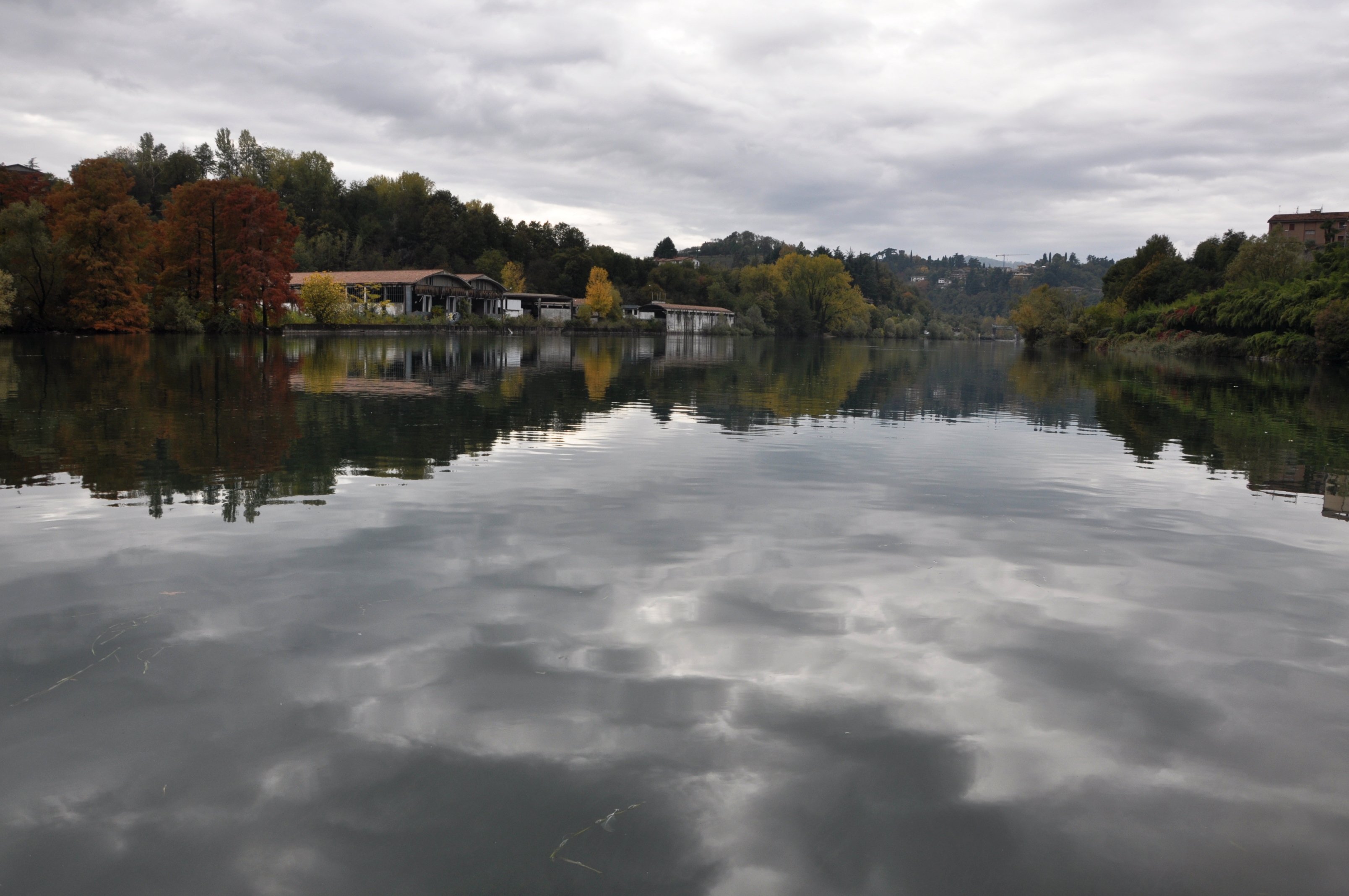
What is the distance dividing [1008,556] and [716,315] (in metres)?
130

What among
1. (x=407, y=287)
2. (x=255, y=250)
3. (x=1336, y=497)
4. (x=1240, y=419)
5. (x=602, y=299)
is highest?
(x=602, y=299)

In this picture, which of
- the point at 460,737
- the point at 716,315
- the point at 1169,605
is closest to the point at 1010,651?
the point at 1169,605

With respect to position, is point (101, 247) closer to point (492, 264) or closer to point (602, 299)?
point (602, 299)

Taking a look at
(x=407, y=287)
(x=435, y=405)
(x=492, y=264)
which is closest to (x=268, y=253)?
(x=407, y=287)

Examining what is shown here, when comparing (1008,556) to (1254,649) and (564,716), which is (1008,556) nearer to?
(1254,649)

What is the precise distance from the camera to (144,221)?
5188cm

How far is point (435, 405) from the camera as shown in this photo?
19.0 m

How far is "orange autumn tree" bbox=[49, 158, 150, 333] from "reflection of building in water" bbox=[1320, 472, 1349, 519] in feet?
185

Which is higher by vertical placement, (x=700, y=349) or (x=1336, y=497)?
(x=700, y=349)

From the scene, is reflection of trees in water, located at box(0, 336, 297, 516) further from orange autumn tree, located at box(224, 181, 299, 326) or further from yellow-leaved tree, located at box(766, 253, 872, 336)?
yellow-leaved tree, located at box(766, 253, 872, 336)

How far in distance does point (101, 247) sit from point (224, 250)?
7.97m

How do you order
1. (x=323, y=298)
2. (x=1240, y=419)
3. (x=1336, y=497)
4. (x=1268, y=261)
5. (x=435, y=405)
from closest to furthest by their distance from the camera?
(x=1336, y=497), (x=435, y=405), (x=1240, y=419), (x=1268, y=261), (x=323, y=298)

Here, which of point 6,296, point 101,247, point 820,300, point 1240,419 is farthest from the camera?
point 820,300

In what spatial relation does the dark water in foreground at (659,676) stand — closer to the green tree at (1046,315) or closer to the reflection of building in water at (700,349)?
the reflection of building in water at (700,349)
